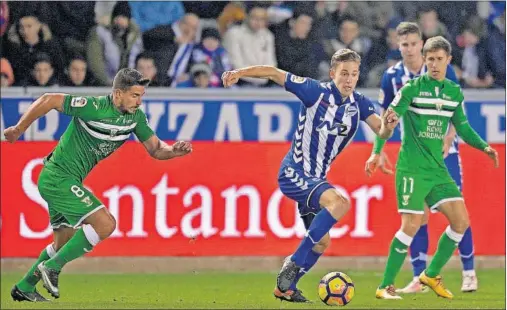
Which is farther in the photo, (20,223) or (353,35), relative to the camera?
(353,35)

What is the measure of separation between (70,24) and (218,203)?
307 centimetres

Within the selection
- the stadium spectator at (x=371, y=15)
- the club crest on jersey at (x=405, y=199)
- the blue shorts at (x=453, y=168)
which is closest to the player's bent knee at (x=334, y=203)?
the club crest on jersey at (x=405, y=199)

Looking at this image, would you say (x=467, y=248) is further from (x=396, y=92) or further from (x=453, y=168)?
(x=396, y=92)

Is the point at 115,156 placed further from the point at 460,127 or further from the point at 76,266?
the point at 460,127

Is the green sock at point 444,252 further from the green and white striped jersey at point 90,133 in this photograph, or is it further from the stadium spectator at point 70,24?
the stadium spectator at point 70,24

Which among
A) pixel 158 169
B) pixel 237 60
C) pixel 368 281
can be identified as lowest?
pixel 368 281

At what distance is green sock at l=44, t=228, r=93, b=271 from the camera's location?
36.6 ft

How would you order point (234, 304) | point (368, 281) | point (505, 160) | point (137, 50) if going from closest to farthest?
point (234, 304)
point (368, 281)
point (505, 160)
point (137, 50)

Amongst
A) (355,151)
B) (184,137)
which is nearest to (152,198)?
(184,137)

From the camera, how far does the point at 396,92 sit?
12781 millimetres

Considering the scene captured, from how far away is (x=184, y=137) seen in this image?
1588 centimetres

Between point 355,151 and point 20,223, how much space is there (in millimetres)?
3741

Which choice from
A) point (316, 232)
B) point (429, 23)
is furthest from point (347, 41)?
point (316, 232)

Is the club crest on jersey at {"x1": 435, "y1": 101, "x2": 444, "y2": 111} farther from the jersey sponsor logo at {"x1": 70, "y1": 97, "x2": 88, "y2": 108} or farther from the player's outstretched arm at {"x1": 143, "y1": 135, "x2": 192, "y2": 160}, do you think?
the jersey sponsor logo at {"x1": 70, "y1": 97, "x2": 88, "y2": 108}
